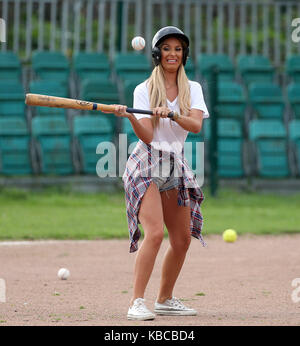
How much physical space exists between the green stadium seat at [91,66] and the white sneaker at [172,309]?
10957 millimetres

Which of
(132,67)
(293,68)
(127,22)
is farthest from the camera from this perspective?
(127,22)

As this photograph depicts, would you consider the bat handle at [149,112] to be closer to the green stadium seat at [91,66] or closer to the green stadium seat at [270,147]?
the green stadium seat at [270,147]

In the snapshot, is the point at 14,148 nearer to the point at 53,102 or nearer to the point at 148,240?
the point at 53,102

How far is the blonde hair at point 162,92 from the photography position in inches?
236

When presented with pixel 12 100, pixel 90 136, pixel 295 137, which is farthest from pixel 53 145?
pixel 295 137

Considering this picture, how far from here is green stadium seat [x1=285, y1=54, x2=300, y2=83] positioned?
56.7 ft

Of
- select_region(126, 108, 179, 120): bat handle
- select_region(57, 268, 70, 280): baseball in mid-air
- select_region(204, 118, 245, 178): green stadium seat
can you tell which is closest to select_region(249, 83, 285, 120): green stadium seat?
select_region(204, 118, 245, 178): green stadium seat

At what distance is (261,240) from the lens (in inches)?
447

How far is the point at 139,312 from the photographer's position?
580 cm

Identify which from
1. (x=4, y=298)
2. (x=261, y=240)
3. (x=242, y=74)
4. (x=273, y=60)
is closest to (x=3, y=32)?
(x=242, y=74)

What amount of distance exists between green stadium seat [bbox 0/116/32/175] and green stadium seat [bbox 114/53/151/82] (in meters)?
2.65

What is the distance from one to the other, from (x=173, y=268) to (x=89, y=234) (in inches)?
204

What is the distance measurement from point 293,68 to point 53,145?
5.56m
